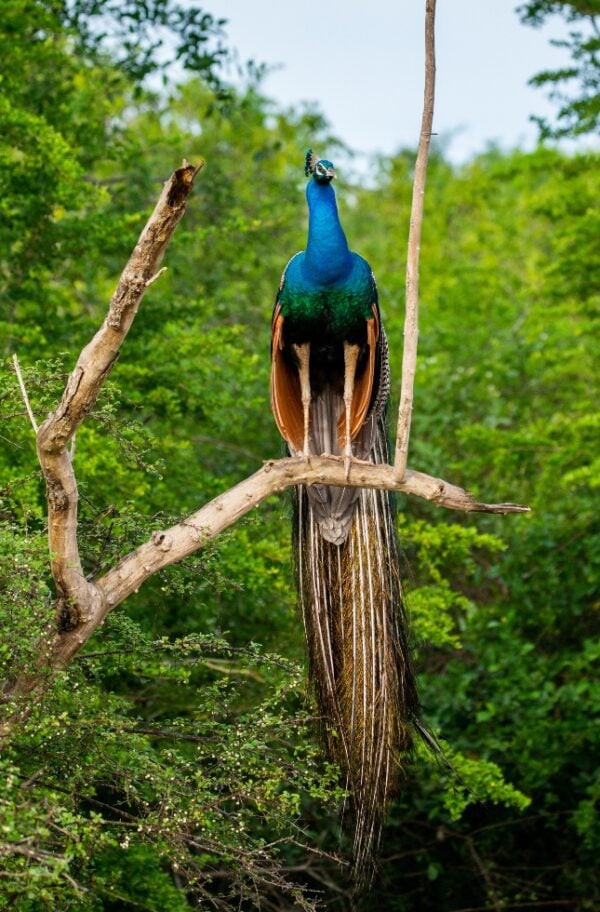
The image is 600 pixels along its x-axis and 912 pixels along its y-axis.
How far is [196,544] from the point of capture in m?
4.82

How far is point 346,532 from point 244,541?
3.91 feet

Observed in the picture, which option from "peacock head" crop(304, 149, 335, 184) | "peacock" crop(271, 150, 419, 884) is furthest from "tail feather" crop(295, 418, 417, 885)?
"peacock head" crop(304, 149, 335, 184)

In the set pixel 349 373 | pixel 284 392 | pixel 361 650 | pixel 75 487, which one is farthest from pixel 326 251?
pixel 75 487

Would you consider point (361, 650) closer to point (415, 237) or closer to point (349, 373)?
point (349, 373)

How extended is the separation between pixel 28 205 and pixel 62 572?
409 cm

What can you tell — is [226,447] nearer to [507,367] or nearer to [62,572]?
[507,367]

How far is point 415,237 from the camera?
4.45m

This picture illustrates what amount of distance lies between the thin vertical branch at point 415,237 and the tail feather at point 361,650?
148cm

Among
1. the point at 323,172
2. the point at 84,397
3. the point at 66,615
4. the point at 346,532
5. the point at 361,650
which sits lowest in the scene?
the point at 66,615

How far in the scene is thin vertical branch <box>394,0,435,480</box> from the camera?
4.45m

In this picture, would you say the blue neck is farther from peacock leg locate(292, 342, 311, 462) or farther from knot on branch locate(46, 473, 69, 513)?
knot on branch locate(46, 473, 69, 513)

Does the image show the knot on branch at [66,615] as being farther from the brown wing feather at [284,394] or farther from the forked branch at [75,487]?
the brown wing feather at [284,394]

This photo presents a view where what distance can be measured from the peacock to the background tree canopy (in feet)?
0.77

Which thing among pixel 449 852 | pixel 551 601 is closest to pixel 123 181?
pixel 551 601
